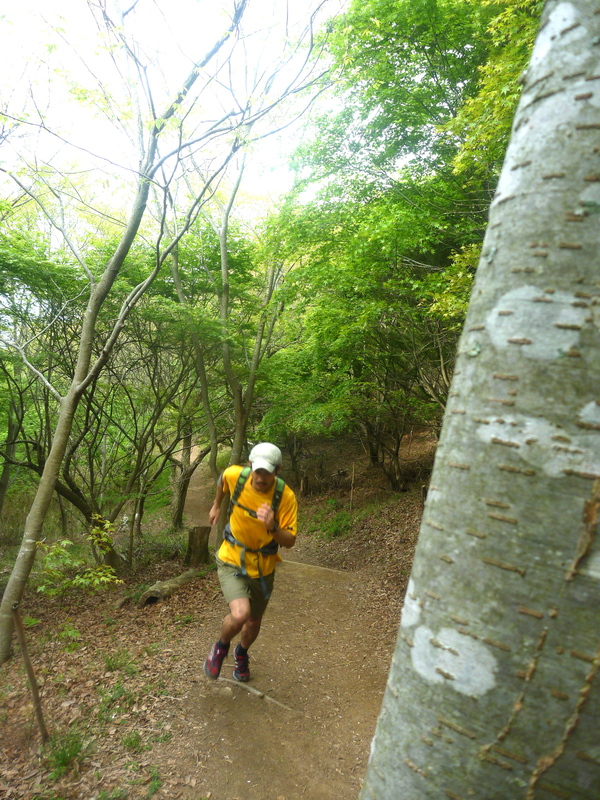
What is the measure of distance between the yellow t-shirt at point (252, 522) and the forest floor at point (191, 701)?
1303mm

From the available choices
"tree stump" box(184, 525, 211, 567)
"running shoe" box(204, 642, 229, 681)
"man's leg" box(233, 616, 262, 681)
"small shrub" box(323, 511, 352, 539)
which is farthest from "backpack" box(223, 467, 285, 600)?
"small shrub" box(323, 511, 352, 539)

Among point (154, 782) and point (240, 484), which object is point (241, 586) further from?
point (154, 782)

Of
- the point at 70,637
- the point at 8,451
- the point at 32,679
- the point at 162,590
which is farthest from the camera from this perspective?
the point at 8,451

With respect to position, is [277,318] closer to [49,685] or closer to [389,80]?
[389,80]

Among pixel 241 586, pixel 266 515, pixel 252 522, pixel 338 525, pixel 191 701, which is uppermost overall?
pixel 266 515

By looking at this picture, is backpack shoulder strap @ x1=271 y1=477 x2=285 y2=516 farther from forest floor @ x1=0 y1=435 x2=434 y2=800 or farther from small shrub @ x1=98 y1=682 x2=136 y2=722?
small shrub @ x1=98 y1=682 x2=136 y2=722

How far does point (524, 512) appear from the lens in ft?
2.32

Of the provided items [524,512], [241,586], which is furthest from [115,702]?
[524,512]

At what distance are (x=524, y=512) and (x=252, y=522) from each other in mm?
3107

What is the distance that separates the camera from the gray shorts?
3674 mm

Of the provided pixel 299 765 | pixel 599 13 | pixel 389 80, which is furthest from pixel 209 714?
pixel 389 80

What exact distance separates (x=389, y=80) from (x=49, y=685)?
10189 mm

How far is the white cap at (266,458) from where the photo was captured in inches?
136

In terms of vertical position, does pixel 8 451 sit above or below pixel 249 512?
below
